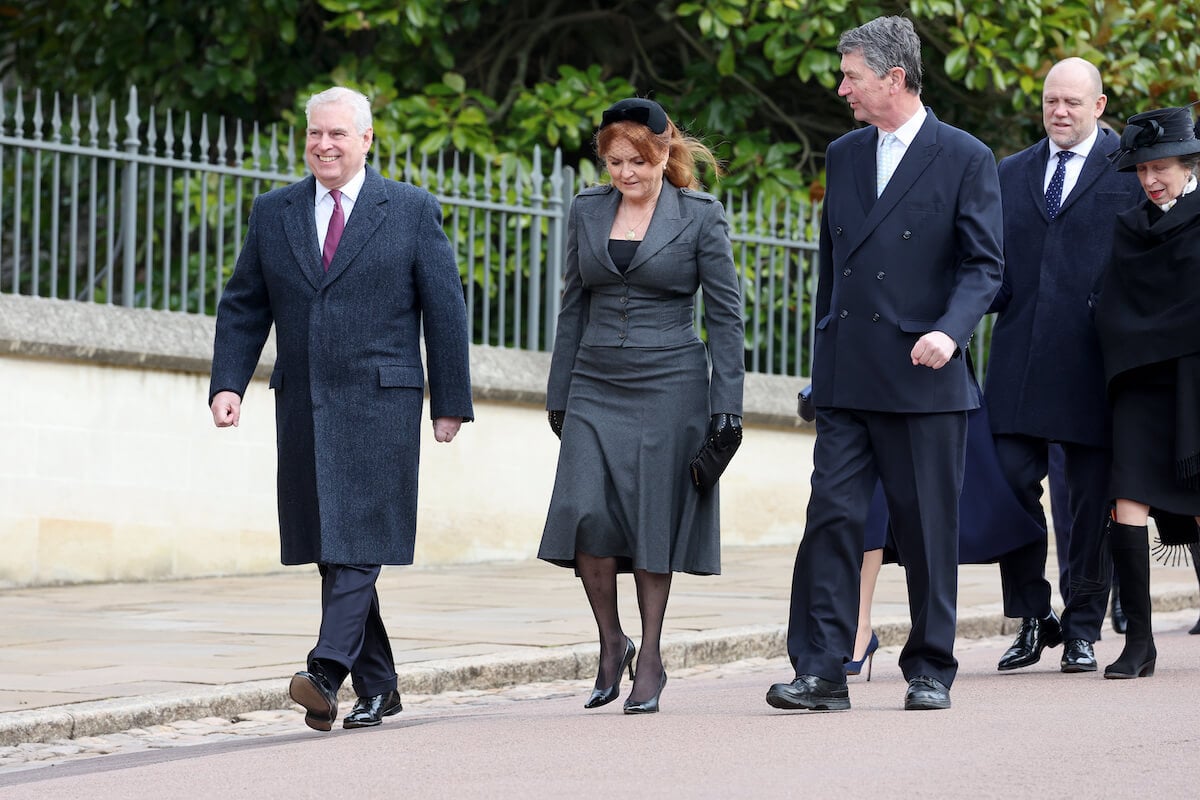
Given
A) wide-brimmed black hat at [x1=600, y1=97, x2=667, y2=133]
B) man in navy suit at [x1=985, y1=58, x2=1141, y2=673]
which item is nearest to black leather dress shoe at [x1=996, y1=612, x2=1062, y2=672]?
man in navy suit at [x1=985, y1=58, x2=1141, y2=673]

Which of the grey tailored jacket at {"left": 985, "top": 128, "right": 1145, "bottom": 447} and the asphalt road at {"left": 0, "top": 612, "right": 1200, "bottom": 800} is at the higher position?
the grey tailored jacket at {"left": 985, "top": 128, "right": 1145, "bottom": 447}

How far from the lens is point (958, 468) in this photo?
20.5ft

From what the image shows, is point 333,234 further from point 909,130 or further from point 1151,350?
point 1151,350

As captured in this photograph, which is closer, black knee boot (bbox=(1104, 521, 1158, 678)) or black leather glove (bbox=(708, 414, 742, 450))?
black leather glove (bbox=(708, 414, 742, 450))

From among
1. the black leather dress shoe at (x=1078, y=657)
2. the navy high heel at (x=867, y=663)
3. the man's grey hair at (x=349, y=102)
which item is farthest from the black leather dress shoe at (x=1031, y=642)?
the man's grey hair at (x=349, y=102)

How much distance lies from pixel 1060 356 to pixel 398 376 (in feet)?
7.74

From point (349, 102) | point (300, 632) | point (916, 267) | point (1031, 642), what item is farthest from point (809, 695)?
point (300, 632)

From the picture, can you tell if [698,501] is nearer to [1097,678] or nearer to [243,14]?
[1097,678]

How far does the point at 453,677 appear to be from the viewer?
7418 millimetres

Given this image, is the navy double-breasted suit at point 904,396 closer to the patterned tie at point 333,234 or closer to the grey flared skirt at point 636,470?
the grey flared skirt at point 636,470

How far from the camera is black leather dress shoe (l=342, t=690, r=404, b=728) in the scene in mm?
6340

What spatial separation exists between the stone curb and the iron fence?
11.4 feet

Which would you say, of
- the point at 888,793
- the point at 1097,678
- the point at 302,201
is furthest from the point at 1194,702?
the point at 302,201

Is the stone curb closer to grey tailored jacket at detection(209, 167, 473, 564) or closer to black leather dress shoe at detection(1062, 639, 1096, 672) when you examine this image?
grey tailored jacket at detection(209, 167, 473, 564)
